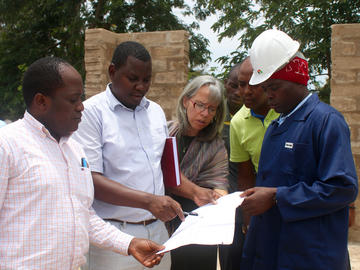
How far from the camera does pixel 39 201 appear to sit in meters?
1.53

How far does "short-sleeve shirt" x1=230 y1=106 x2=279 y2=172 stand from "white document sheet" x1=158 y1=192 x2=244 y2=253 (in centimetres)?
65

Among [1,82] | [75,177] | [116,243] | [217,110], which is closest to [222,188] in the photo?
[217,110]

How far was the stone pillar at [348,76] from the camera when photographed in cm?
518

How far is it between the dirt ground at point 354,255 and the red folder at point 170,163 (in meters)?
3.30

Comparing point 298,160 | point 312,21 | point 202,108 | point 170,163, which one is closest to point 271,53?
point 298,160

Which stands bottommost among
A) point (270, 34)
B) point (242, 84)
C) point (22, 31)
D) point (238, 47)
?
point (242, 84)

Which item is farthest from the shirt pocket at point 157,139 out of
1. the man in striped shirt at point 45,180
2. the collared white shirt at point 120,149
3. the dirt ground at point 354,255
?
the dirt ground at point 354,255

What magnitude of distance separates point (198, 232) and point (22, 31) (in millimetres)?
14504

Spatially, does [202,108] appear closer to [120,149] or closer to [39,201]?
[120,149]

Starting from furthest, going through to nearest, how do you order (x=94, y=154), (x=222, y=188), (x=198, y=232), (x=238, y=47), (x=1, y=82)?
1. (x=1, y=82)
2. (x=238, y=47)
3. (x=222, y=188)
4. (x=94, y=154)
5. (x=198, y=232)

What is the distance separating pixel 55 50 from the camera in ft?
47.4

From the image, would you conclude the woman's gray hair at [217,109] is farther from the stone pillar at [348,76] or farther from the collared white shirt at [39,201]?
the stone pillar at [348,76]

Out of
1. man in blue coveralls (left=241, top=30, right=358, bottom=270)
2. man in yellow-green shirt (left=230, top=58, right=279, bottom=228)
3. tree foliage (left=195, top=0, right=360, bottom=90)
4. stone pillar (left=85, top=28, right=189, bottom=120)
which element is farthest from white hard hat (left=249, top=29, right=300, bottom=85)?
tree foliage (left=195, top=0, right=360, bottom=90)

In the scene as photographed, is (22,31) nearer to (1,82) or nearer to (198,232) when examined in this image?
(1,82)
